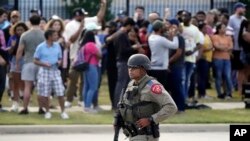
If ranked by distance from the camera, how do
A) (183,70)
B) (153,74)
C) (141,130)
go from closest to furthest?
1. (141,130)
2. (153,74)
3. (183,70)

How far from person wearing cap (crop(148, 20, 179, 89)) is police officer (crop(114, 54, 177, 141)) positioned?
6597 millimetres

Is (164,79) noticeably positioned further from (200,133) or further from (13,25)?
(13,25)

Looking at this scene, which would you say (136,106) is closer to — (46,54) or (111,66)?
(46,54)

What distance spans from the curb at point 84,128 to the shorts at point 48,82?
35.5 inches

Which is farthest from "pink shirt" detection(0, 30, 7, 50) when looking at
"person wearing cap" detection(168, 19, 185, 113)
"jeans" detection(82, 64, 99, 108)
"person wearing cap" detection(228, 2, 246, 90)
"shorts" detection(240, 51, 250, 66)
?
"shorts" detection(240, 51, 250, 66)

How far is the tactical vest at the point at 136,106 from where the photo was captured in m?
8.84

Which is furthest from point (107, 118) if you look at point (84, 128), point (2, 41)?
point (2, 41)

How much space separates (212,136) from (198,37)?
346cm

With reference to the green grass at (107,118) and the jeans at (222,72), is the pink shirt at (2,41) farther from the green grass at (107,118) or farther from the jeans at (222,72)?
the jeans at (222,72)

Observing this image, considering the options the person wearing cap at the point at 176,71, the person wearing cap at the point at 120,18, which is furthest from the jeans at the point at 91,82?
the person wearing cap at the point at 120,18

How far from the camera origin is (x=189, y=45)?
17375mm

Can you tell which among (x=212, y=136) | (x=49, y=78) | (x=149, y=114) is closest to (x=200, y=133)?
(x=212, y=136)

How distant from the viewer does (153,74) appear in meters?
15.8

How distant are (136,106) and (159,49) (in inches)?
269
